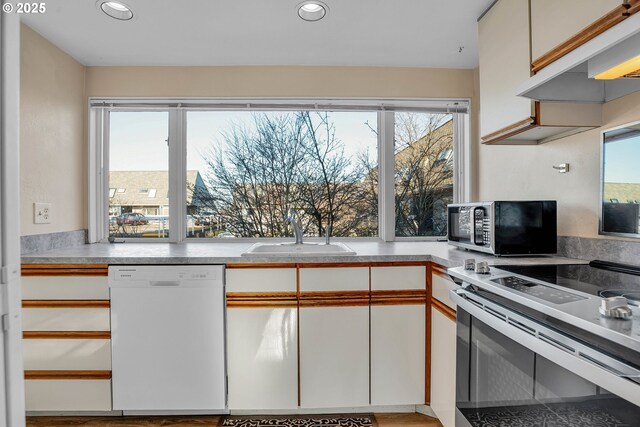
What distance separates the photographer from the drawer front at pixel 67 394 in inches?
76.5

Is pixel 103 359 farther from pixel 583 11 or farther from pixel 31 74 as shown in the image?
pixel 583 11

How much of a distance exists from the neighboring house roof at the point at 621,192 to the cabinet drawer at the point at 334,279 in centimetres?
111

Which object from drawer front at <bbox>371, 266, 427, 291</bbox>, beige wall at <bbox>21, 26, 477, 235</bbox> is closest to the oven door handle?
drawer front at <bbox>371, 266, 427, 291</bbox>

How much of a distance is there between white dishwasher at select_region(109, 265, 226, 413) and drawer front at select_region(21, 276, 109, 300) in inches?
2.6

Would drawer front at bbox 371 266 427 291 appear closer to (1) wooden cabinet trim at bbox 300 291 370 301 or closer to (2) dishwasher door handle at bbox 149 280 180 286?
(1) wooden cabinet trim at bbox 300 291 370 301

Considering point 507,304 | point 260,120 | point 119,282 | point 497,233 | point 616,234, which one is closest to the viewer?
point 507,304

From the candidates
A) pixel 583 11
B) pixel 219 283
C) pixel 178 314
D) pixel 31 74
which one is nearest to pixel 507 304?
pixel 583 11

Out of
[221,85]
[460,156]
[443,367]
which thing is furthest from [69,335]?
[460,156]

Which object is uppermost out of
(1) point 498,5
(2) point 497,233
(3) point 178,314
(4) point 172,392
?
(1) point 498,5

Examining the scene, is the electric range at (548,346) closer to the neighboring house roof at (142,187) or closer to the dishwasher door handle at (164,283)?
the dishwasher door handle at (164,283)

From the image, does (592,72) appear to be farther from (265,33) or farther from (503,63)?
(265,33)

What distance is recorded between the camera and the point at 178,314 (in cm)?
192

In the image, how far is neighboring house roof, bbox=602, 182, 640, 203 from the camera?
54.6 inches

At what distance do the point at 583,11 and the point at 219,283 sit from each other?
1.90 metres
